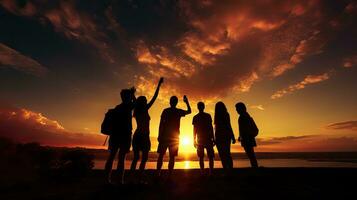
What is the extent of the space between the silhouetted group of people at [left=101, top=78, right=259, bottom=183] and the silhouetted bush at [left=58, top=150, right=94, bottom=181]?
250 inches

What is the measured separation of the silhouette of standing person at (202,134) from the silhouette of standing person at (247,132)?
1131 millimetres

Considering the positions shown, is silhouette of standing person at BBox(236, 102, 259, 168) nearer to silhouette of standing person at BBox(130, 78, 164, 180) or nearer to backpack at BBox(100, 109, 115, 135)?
silhouette of standing person at BBox(130, 78, 164, 180)

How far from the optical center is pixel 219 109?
8719 millimetres

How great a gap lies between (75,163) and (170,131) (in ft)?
26.9

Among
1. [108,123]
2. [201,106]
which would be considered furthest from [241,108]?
[108,123]

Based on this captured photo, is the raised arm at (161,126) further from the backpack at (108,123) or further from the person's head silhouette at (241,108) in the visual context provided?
the person's head silhouette at (241,108)

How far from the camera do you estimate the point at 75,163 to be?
42.5 ft

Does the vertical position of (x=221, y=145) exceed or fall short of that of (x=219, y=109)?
it falls short

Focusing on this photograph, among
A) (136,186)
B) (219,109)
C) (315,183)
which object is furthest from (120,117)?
(315,183)

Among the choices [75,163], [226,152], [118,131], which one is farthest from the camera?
[75,163]

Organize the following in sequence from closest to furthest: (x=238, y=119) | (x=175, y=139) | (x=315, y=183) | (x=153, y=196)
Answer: (x=153, y=196), (x=315, y=183), (x=175, y=139), (x=238, y=119)

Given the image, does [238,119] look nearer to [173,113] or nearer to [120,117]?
[173,113]

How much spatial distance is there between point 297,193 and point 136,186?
3.63m

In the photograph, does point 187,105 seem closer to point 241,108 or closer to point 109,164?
point 241,108
